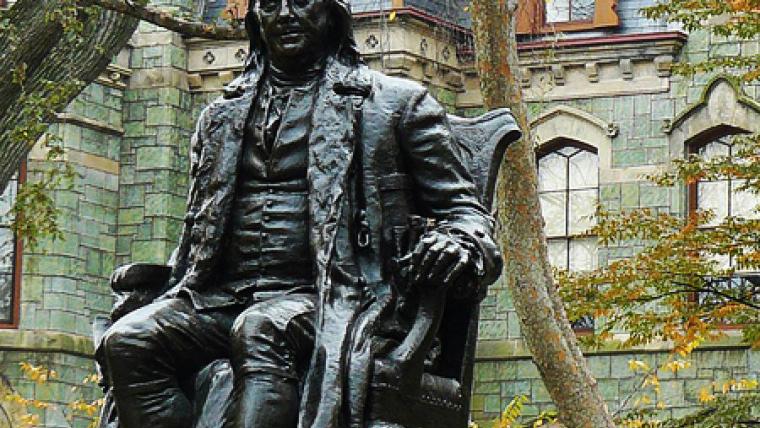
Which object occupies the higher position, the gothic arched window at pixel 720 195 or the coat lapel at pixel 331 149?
the gothic arched window at pixel 720 195

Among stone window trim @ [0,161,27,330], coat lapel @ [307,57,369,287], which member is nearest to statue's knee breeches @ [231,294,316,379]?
coat lapel @ [307,57,369,287]

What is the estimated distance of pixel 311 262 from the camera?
10.7 meters

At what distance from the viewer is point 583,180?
31.2 m

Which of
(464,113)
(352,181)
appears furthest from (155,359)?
(464,113)

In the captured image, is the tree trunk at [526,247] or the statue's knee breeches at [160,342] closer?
the statue's knee breeches at [160,342]

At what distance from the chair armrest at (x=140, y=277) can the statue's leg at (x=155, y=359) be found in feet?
1.21

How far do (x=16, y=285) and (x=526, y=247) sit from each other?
34.3ft

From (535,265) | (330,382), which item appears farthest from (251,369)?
(535,265)

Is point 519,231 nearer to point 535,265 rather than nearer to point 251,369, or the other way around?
point 535,265

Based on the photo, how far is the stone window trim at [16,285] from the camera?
31.0 meters

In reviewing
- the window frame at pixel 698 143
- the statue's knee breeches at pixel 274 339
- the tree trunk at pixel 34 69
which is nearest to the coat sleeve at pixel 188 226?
the statue's knee breeches at pixel 274 339

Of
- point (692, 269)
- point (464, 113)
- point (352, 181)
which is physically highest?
point (464, 113)

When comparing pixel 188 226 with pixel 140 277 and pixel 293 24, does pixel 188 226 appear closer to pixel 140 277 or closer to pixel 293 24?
pixel 140 277

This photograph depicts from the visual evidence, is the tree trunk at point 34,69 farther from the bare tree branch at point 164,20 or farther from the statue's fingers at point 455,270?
the statue's fingers at point 455,270
